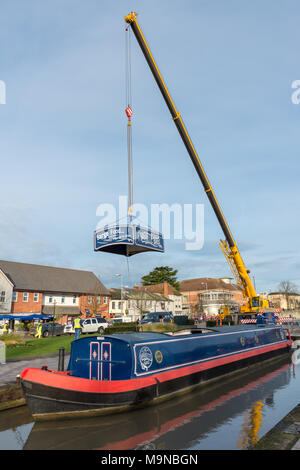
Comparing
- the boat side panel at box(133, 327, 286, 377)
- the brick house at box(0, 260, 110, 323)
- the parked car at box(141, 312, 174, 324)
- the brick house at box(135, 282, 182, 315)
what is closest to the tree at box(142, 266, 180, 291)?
the brick house at box(135, 282, 182, 315)

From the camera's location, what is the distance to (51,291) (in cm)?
5247

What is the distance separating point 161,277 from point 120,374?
283 feet

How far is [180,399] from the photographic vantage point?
12000 millimetres

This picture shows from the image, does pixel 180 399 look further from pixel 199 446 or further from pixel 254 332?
pixel 254 332

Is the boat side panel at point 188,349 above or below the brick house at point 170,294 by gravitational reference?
below

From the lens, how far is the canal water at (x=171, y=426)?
826cm

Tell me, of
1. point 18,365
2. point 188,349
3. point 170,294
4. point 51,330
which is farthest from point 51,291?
point 188,349

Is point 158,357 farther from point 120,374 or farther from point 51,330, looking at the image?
point 51,330

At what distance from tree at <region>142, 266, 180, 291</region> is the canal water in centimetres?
8313

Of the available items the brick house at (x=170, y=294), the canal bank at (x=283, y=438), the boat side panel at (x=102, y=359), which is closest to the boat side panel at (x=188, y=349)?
the boat side panel at (x=102, y=359)

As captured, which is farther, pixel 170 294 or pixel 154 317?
pixel 170 294

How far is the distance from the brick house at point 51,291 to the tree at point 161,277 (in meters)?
36.6

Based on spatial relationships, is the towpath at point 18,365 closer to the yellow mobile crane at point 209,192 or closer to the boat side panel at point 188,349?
the boat side panel at point 188,349

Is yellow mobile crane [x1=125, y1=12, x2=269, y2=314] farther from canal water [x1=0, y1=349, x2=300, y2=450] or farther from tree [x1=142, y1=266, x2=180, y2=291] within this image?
tree [x1=142, y1=266, x2=180, y2=291]
